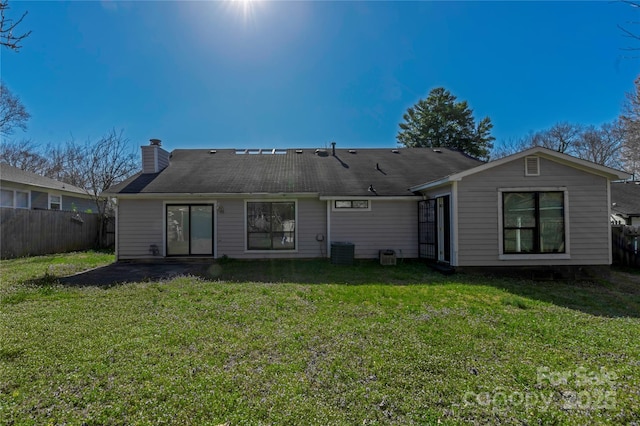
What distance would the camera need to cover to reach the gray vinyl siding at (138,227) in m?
10.7

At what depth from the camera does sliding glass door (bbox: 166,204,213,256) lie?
35.8 feet

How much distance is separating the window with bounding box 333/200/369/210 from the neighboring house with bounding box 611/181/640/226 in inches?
477

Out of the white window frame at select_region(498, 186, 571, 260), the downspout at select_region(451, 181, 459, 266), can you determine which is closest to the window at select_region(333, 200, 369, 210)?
the downspout at select_region(451, 181, 459, 266)

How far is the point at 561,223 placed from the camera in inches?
323

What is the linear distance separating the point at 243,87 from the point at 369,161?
598cm

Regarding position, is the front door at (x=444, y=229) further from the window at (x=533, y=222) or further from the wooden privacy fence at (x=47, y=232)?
the wooden privacy fence at (x=47, y=232)

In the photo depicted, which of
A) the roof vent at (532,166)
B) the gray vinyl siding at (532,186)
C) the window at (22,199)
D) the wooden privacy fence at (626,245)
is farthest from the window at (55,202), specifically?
the wooden privacy fence at (626,245)

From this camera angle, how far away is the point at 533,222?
823cm

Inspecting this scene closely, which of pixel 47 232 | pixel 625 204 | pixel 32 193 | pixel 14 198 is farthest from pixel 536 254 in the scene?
pixel 32 193

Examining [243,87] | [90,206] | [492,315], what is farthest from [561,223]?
[90,206]

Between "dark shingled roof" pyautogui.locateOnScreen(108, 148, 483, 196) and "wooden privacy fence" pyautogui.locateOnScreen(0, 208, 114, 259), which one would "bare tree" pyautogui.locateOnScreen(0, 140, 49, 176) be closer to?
"wooden privacy fence" pyautogui.locateOnScreen(0, 208, 114, 259)

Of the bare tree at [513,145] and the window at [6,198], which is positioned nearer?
the window at [6,198]

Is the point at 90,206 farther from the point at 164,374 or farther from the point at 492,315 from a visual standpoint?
the point at 492,315

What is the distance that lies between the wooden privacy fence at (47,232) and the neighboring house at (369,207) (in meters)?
4.29
